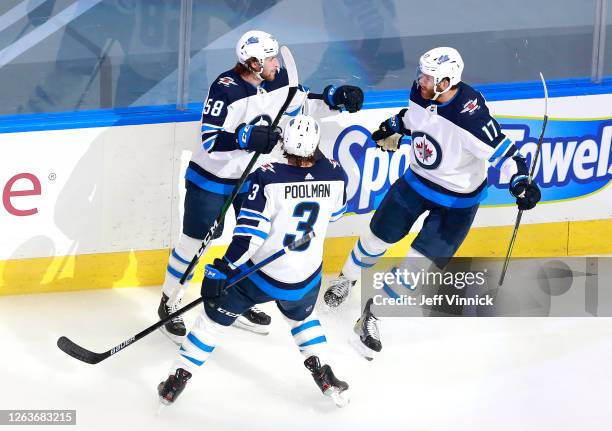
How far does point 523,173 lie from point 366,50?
4.12 feet

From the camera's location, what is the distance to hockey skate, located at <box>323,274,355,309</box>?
5406mm

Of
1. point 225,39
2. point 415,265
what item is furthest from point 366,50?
point 415,265

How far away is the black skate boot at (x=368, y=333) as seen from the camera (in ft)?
16.7

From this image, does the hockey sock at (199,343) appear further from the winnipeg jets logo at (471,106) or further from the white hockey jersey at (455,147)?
the winnipeg jets logo at (471,106)

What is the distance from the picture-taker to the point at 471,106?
4.81 meters

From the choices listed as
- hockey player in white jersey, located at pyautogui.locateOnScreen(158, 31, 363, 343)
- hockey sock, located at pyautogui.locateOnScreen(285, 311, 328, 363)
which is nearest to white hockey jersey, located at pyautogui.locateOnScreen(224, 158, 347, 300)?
hockey sock, located at pyautogui.locateOnScreen(285, 311, 328, 363)

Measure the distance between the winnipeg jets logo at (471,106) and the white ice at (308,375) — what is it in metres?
1.07

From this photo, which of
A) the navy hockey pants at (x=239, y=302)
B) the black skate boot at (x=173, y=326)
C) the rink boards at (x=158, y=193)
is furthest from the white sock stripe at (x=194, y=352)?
the rink boards at (x=158, y=193)

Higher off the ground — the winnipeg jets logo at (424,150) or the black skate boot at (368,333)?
the winnipeg jets logo at (424,150)

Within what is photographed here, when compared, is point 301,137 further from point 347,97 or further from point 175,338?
point 175,338

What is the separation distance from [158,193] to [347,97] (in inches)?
41.0

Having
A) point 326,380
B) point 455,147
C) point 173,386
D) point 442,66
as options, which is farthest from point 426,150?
point 173,386

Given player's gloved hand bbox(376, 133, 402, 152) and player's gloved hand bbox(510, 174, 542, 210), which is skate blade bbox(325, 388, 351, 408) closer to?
player's gloved hand bbox(510, 174, 542, 210)

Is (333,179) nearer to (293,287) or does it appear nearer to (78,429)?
(293,287)
